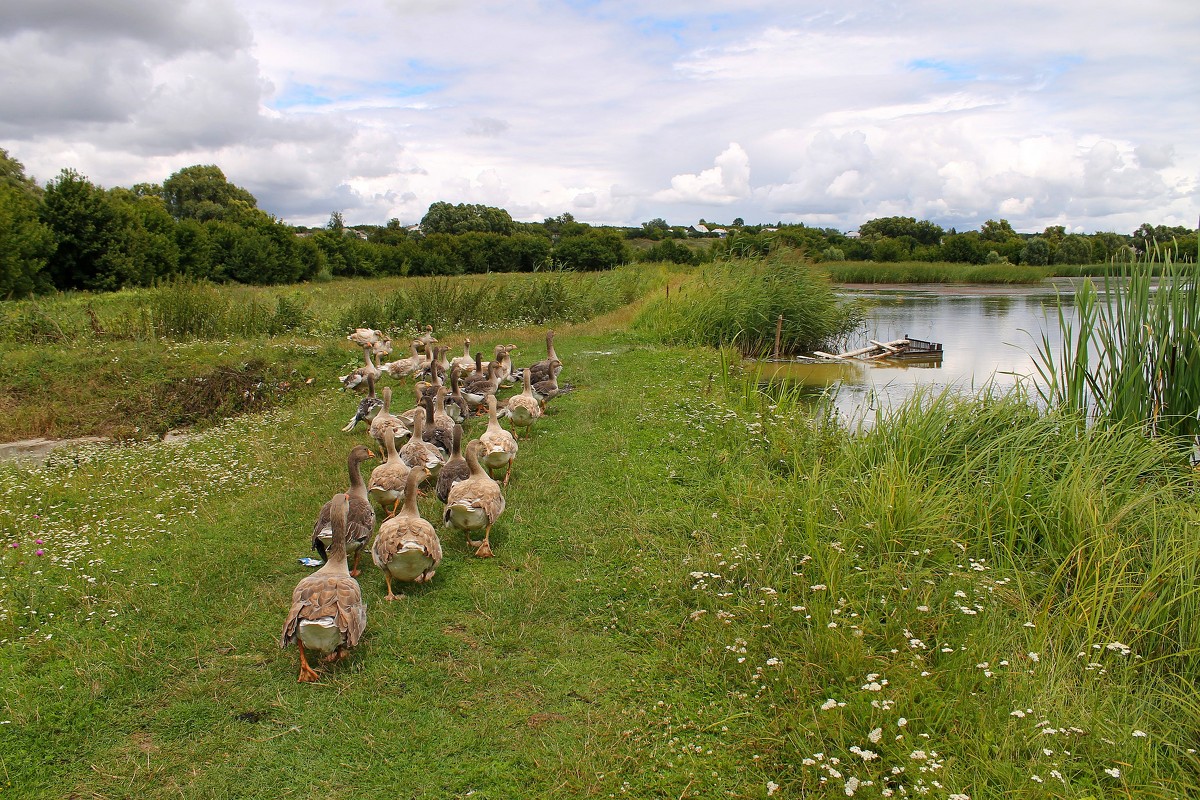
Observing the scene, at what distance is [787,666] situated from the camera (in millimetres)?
4512

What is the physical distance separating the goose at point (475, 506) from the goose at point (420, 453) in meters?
1.22

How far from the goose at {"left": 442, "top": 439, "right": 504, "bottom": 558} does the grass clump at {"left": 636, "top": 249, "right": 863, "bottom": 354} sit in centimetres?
1291

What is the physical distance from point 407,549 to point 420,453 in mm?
2657

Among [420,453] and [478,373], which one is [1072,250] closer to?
[478,373]

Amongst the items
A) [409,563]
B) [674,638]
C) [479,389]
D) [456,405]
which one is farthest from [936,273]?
[409,563]

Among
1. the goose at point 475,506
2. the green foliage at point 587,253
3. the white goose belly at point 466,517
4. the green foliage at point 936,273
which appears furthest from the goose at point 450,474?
the green foliage at point 936,273

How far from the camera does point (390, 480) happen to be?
280 inches

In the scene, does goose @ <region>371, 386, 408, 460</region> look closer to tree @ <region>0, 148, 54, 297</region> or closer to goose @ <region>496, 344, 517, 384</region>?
goose @ <region>496, 344, 517, 384</region>

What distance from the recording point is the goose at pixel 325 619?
465cm

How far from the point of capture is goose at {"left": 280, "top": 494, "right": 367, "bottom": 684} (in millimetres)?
4648

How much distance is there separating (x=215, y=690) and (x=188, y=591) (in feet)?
5.05

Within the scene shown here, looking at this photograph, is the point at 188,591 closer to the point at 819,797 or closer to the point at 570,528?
the point at 570,528

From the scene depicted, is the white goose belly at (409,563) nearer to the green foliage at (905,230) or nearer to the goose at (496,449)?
the goose at (496,449)

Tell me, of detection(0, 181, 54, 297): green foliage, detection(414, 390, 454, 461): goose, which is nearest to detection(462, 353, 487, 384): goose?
detection(414, 390, 454, 461): goose
